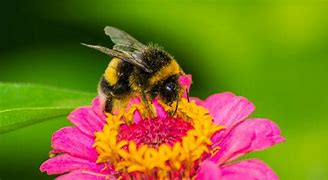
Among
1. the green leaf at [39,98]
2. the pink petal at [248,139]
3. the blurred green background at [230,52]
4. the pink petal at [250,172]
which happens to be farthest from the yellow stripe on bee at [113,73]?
the blurred green background at [230,52]

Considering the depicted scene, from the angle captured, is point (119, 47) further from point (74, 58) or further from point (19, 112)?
point (74, 58)

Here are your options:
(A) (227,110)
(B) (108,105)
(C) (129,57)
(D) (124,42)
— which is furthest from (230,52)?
(C) (129,57)

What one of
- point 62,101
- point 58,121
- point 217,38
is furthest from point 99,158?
point 217,38

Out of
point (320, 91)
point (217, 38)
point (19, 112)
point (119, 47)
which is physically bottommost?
point (19, 112)

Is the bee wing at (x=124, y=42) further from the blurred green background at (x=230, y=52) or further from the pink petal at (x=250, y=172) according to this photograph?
the blurred green background at (x=230, y=52)

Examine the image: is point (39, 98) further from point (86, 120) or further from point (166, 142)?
point (166, 142)

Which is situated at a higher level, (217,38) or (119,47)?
(217,38)

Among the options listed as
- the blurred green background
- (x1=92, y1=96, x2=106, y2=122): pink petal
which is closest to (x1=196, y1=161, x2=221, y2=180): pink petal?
(x1=92, y1=96, x2=106, y2=122): pink petal
